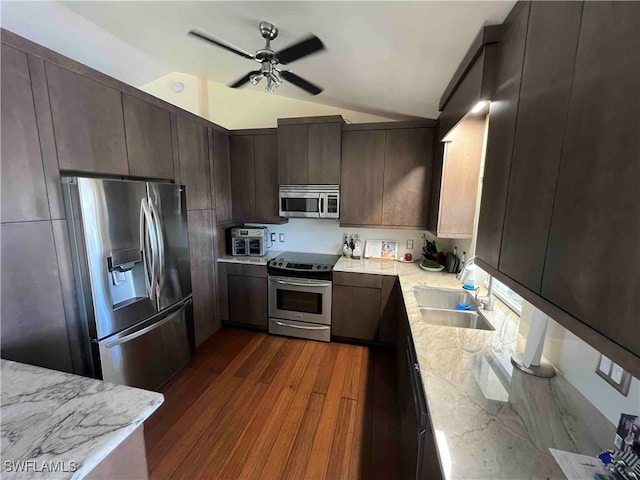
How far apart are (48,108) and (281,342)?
2603 mm

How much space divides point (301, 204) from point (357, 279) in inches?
39.7

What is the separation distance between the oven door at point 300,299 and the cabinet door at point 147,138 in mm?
1504

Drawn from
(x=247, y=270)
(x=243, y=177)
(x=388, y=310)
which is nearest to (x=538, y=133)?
(x=388, y=310)

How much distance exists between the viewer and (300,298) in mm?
2895

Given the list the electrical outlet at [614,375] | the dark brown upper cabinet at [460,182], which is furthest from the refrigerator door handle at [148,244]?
the electrical outlet at [614,375]

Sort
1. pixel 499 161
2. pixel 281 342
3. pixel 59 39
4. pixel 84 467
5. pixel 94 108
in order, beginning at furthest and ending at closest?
pixel 281 342, pixel 59 39, pixel 94 108, pixel 499 161, pixel 84 467

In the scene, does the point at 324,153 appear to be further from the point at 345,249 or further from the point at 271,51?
the point at 271,51

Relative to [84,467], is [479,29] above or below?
above

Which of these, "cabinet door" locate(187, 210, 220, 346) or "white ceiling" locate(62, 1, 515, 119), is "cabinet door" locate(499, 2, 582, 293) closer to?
"white ceiling" locate(62, 1, 515, 119)

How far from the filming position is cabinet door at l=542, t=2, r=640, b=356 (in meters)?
0.44

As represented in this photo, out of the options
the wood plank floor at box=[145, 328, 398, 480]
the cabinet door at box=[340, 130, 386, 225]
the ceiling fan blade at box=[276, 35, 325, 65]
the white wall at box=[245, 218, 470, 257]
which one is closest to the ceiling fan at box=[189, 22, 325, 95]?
the ceiling fan blade at box=[276, 35, 325, 65]

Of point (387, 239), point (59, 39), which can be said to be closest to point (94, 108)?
point (59, 39)

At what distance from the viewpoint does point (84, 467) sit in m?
0.66

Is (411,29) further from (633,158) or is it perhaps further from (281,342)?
(281,342)
